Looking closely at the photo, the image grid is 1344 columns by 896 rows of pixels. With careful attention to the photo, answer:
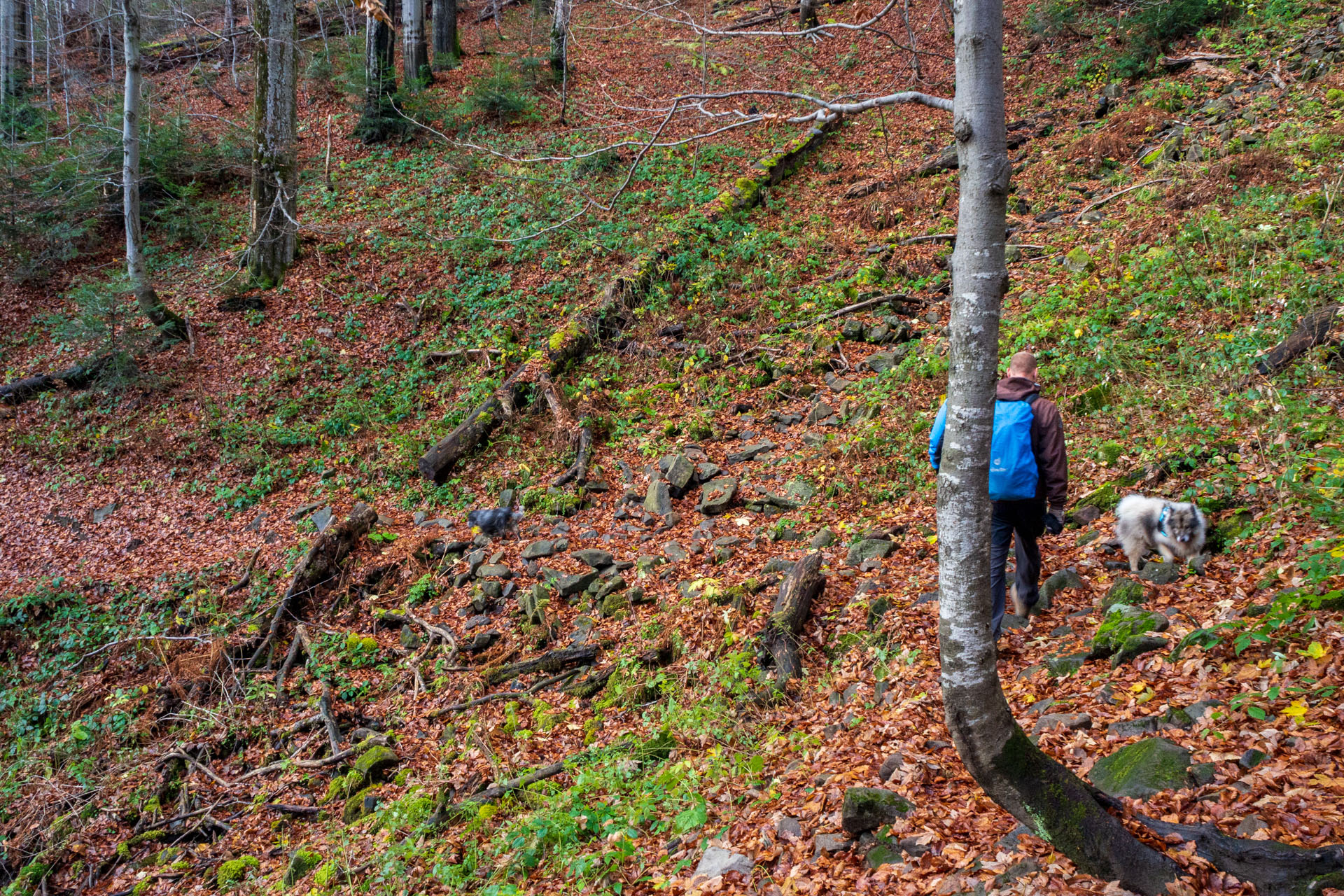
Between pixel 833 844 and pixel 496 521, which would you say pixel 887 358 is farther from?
pixel 833 844

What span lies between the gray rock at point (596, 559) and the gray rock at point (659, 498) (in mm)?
815

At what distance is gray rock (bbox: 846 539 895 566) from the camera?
21.0ft

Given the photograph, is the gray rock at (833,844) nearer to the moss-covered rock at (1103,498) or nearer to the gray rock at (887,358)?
the moss-covered rock at (1103,498)

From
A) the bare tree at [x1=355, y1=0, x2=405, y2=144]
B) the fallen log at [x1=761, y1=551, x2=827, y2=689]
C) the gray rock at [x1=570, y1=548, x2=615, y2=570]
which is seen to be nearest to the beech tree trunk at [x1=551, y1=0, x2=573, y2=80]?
the bare tree at [x1=355, y1=0, x2=405, y2=144]

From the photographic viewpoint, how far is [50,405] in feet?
37.4

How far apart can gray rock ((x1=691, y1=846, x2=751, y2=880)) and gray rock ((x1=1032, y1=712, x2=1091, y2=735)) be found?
1719 millimetres

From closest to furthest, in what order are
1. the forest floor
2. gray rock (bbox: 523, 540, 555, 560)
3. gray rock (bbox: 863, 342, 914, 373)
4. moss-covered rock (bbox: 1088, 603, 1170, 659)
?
the forest floor → moss-covered rock (bbox: 1088, 603, 1170, 659) → gray rock (bbox: 523, 540, 555, 560) → gray rock (bbox: 863, 342, 914, 373)

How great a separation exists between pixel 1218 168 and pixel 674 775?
31.7 feet

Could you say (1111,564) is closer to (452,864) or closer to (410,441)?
(452,864)

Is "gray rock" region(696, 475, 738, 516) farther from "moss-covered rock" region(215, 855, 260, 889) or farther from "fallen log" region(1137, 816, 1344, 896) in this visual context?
"fallen log" region(1137, 816, 1344, 896)

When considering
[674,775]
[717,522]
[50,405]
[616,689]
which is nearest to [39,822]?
[616,689]

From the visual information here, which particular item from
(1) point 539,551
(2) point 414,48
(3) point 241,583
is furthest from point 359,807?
(2) point 414,48

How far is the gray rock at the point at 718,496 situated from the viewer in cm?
795

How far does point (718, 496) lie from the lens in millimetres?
8016
